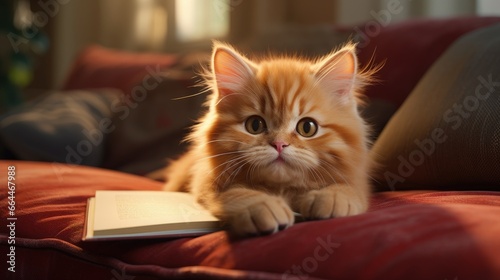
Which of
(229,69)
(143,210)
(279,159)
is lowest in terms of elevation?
(143,210)

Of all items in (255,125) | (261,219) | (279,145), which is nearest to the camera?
(261,219)

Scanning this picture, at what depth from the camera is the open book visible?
1.04 metres

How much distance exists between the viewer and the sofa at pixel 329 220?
0.87m

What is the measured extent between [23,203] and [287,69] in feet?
2.47

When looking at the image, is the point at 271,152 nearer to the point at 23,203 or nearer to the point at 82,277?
the point at 82,277

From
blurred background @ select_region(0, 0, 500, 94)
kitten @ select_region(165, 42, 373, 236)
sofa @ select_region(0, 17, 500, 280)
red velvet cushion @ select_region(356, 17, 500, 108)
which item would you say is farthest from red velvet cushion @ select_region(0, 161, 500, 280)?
blurred background @ select_region(0, 0, 500, 94)

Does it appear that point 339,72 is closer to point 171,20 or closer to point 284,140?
point 284,140

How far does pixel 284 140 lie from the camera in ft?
3.93

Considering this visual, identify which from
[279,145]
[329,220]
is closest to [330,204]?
[329,220]

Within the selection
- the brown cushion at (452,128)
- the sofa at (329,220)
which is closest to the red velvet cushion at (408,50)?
the sofa at (329,220)

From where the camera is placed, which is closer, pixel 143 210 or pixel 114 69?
pixel 143 210

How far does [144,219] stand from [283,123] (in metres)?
0.38

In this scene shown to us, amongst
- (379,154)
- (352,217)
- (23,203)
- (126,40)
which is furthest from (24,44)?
(352,217)

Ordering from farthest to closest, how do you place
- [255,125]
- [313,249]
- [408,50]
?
[408,50] < [255,125] < [313,249]
